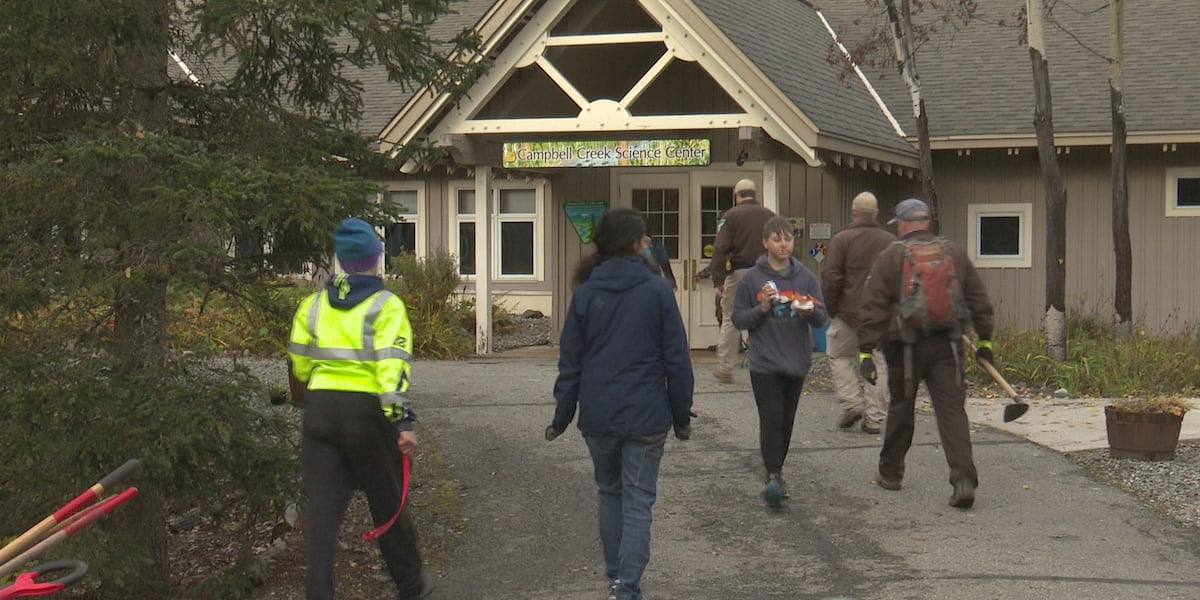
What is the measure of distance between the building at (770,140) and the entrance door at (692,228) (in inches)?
0.9

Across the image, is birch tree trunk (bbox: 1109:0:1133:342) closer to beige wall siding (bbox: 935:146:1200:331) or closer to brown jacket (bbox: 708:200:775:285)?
beige wall siding (bbox: 935:146:1200:331)

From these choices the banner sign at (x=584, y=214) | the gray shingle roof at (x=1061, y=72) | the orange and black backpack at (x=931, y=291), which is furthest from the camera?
the gray shingle roof at (x=1061, y=72)

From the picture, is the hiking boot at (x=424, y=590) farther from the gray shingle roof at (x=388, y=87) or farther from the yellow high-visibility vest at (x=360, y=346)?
the gray shingle roof at (x=388, y=87)

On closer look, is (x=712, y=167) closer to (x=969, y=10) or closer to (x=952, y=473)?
(x=969, y=10)

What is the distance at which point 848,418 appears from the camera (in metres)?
10.2

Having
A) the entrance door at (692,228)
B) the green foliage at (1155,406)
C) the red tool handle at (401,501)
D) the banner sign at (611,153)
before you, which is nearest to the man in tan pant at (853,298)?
the green foliage at (1155,406)

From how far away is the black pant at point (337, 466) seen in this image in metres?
5.69

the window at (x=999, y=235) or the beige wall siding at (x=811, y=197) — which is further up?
the beige wall siding at (x=811, y=197)

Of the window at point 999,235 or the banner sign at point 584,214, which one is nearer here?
the banner sign at point 584,214

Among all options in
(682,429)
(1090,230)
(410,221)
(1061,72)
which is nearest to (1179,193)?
(1090,230)

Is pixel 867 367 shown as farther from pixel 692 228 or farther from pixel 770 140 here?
pixel 692 228

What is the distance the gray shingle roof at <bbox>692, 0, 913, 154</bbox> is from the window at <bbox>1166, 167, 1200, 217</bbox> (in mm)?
3201

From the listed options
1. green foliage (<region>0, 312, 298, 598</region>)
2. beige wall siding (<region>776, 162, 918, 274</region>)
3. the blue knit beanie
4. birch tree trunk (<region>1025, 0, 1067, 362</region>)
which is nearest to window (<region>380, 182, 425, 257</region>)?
beige wall siding (<region>776, 162, 918, 274</region>)

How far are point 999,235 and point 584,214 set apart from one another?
5517mm
